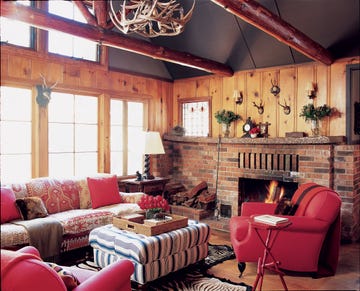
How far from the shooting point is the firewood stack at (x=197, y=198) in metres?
5.27

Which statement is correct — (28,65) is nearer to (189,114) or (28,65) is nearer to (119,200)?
(119,200)

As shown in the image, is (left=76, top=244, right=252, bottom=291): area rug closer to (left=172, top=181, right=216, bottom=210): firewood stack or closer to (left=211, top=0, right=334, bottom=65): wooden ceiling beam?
(left=172, top=181, right=216, bottom=210): firewood stack

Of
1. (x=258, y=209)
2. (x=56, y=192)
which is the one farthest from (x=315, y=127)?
(x=56, y=192)

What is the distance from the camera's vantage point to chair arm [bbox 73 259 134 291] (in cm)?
170

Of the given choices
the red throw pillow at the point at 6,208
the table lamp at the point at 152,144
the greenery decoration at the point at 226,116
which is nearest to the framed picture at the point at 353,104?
the greenery decoration at the point at 226,116

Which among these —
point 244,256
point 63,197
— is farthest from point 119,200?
point 244,256

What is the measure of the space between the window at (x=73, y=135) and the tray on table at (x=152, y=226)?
5.54ft

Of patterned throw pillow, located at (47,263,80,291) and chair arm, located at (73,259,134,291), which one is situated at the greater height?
patterned throw pillow, located at (47,263,80,291)

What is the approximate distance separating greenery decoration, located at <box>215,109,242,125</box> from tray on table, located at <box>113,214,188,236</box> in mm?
2371

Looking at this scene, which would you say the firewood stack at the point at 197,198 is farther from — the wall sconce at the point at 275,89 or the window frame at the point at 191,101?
the wall sconce at the point at 275,89

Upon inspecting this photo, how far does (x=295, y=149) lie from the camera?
4.54 m

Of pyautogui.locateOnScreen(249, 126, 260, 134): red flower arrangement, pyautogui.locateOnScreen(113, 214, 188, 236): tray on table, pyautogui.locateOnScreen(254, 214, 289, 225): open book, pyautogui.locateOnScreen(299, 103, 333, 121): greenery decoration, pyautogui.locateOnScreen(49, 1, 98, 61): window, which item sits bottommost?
pyautogui.locateOnScreen(113, 214, 188, 236): tray on table

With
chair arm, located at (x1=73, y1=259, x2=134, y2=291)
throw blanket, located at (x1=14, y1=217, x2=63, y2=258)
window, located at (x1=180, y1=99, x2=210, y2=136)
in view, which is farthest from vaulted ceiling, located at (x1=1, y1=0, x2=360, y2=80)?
chair arm, located at (x1=73, y1=259, x2=134, y2=291)

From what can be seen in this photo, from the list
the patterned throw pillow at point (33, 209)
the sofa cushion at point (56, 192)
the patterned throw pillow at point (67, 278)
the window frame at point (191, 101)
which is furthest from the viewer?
the window frame at point (191, 101)
